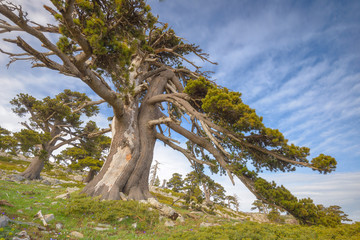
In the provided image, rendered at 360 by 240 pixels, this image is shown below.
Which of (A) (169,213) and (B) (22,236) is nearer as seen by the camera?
(B) (22,236)

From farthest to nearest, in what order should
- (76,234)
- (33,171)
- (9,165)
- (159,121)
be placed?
(9,165) → (33,171) → (159,121) → (76,234)

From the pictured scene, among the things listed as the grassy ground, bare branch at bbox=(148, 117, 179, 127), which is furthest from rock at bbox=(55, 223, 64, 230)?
bare branch at bbox=(148, 117, 179, 127)

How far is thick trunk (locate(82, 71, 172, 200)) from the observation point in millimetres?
8070

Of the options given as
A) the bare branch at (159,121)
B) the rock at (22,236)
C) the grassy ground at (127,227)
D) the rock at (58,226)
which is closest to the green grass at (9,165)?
the bare branch at (159,121)

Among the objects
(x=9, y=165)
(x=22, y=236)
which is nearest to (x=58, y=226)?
(x=22, y=236)

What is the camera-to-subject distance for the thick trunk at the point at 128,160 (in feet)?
26.5

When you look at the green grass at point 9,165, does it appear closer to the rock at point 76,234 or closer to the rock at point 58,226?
the rock at point 58,226

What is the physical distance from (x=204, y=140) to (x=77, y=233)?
7046 millimetres

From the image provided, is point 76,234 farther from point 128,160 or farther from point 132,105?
point 132,105

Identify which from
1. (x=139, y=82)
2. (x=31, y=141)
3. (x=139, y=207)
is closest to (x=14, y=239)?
(x=139, y=207)

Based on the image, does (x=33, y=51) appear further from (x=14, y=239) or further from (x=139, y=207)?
(x=139, y=207)

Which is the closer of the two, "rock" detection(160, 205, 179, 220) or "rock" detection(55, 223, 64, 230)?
"rock" detection(55, 223, 64, 230)

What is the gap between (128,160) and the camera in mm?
9031

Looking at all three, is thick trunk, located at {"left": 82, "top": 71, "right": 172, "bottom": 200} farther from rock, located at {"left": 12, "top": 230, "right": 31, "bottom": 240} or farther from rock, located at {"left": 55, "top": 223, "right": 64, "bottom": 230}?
rock, located at {"left": 12, "top": 230, "right": 31, "bottom": 240}
